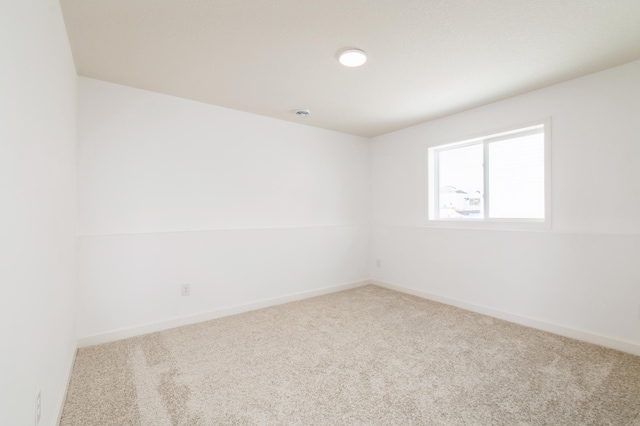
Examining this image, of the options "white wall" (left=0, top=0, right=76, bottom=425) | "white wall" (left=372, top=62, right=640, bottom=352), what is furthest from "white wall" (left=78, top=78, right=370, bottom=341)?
"white wall" (left=372, top=62, right=640, bottom=352)

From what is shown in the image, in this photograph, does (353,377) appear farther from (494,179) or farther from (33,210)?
(494,179)

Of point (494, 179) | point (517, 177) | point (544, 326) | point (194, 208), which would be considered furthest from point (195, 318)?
point (517, 177)

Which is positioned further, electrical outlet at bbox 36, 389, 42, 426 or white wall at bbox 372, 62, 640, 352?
white wall at bbox 372, 62, 640, 352

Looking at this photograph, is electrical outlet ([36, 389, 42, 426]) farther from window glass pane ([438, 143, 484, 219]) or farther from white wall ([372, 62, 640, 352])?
window glass pane ([438, 143, 484, 219])

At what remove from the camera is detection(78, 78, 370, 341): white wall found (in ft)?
8.81

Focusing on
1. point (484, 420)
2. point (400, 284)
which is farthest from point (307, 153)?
point (484, 420)

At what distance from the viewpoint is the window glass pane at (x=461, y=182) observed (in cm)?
359

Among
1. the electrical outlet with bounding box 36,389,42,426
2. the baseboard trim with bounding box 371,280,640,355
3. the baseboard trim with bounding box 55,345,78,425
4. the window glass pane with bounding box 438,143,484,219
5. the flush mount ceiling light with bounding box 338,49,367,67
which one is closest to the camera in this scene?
the electrical outlet with bounding box 36,389,42,426

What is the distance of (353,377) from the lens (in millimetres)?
2082

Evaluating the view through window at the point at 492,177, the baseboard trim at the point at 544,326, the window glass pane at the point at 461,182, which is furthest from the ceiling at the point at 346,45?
the baseboard trim at the point at 544,326

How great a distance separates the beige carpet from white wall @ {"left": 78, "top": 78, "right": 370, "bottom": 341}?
484mm

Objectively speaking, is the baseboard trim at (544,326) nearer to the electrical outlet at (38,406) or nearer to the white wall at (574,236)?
the white wall at (574,236)

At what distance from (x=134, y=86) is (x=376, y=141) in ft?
11.1

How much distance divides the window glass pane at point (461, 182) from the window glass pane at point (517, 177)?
160mm
